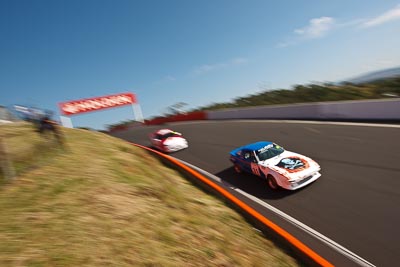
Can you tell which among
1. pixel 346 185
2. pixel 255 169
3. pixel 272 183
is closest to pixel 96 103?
pixel 255 169

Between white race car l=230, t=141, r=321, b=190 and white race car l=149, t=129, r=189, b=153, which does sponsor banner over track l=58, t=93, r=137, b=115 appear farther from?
white race car l=230, t=141, r=321, b=190

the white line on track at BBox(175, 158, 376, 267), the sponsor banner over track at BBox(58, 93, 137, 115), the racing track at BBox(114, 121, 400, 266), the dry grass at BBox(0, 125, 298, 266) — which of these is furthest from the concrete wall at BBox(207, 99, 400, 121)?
the sponsor banner over track at BBox(58, 93, 137, 115)

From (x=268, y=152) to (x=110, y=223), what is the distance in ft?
21.8

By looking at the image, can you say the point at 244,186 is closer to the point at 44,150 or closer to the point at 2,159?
the point at 44,150

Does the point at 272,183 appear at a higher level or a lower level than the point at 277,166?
lower

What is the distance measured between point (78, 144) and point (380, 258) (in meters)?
9.40

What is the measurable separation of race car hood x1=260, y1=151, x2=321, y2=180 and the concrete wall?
7.94m

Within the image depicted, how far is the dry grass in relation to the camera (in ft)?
13.5

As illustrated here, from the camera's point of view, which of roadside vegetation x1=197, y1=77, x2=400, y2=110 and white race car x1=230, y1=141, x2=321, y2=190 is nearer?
white race car x1=230, y1=141, x2=321, y2=190

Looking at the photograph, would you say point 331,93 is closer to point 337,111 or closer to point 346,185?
point 337,111

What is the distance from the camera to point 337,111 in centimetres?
1681

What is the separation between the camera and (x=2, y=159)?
600cm

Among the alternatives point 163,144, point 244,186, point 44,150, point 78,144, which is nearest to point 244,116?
point 163,144

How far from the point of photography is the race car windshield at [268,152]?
9.91 metres
